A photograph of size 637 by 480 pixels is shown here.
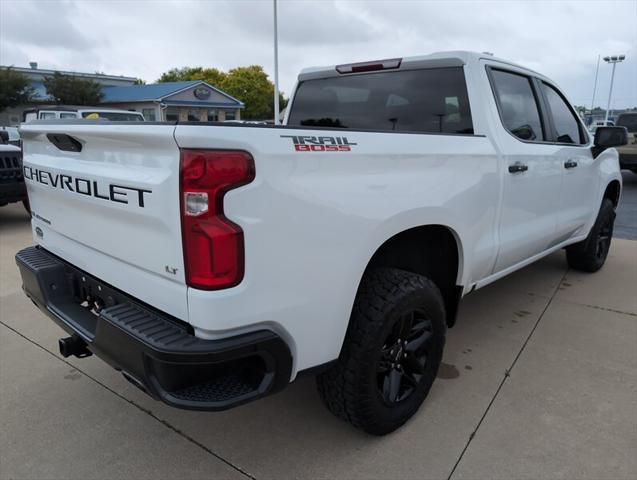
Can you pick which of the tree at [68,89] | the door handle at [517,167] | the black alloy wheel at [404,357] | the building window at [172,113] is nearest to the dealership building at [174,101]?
the building window at [172,113]

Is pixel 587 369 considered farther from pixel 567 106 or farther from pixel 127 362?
pixel 127 362

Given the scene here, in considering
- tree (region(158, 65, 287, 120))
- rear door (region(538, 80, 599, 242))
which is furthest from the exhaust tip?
tree (region(158, 65, 287, 120))

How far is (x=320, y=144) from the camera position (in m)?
1.78

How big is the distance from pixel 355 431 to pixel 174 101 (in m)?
37.3

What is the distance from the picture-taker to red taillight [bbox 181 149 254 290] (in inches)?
60.1

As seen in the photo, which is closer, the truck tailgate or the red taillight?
the red taillight

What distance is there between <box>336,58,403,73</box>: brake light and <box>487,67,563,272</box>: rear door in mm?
581

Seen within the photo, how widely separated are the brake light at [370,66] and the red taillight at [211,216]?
6.21ft

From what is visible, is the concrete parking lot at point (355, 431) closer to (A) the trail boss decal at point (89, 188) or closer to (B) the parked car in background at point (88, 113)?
(A) the trail boss decal at point (89, 188)

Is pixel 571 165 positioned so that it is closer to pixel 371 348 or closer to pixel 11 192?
pixel 371 348

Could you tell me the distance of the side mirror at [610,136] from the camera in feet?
12.9

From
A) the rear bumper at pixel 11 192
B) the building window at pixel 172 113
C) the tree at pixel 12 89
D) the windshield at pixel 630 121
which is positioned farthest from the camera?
the building window at pixel 172 113

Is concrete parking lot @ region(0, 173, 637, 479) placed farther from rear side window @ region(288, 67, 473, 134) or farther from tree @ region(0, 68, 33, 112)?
tree @ region(0, 68, 33, 112)

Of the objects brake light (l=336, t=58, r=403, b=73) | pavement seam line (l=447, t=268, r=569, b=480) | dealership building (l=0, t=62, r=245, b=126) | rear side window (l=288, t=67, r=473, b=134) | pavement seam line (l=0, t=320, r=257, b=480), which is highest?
dealership building (l=0, t=62, r=245, b=126)
